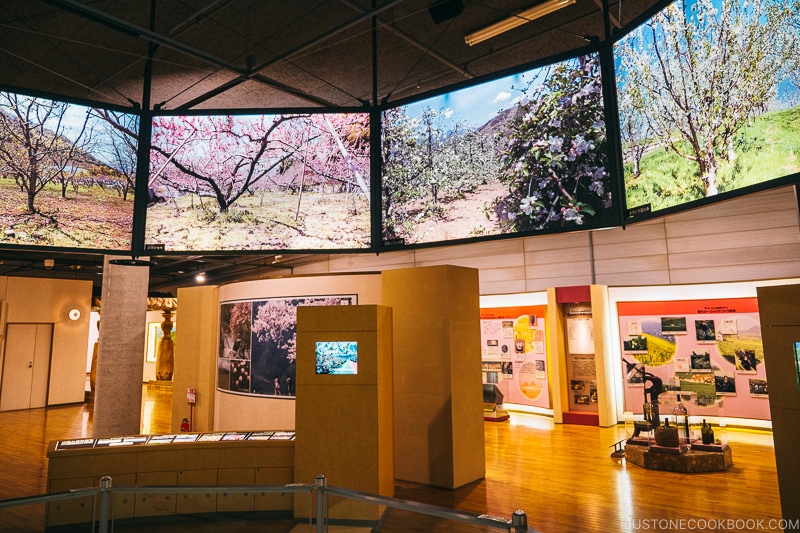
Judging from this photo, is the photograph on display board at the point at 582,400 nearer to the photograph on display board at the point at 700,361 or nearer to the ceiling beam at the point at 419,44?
the photograph on display board at the point at 700,361

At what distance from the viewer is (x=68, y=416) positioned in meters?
13.4

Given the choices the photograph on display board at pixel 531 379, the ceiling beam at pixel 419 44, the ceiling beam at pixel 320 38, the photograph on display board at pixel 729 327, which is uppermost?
the ceiling beam at pixel 419 44

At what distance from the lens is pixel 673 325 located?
1004cm

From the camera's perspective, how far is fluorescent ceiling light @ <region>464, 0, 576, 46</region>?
720 centimetres

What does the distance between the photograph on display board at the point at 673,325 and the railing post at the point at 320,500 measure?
30.0ft

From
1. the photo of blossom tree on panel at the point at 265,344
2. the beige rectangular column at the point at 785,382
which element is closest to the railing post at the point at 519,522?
the beige rectangular column at the point at 785,382

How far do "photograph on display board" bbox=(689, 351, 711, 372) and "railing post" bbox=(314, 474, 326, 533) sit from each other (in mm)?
9158

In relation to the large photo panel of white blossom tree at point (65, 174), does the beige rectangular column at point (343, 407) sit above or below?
below

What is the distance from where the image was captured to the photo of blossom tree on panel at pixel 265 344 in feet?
26.2

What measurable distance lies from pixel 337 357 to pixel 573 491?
3434 mm

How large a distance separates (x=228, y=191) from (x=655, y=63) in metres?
6.63

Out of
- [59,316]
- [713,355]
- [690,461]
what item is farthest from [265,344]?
[59,316]

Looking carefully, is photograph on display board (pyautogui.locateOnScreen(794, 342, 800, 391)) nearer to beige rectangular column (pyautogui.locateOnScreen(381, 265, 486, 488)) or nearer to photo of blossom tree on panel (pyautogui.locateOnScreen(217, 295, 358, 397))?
beige rectangular column (pyautogui.locateOnScreen(381, 265, 486, 488))

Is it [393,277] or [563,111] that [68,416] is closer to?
[393,277]
